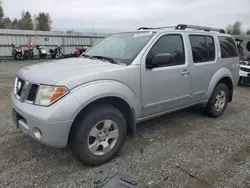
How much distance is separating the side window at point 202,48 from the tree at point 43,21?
45505mm

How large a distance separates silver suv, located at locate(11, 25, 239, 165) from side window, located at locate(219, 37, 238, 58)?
0.22 metres

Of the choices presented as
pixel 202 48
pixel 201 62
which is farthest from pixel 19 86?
pixel 202 48

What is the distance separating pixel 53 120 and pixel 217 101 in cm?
361

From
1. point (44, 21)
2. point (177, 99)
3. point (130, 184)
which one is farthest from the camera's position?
point (44, 21)

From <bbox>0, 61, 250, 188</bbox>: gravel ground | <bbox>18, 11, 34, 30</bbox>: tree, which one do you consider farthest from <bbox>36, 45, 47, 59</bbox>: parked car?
<bbox>18, 11, 34, 30</bbox>: tree

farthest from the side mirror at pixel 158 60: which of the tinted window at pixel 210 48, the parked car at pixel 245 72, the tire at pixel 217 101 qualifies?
the parked car at pixel 245 72

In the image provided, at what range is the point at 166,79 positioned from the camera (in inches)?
143

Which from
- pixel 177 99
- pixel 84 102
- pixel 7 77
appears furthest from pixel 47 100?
pixel 7 77

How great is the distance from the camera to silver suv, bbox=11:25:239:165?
2.61 metres

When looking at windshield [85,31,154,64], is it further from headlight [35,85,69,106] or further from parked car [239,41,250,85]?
parked car [239,41,250,85]

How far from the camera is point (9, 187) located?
8.41 feet

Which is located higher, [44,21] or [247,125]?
[44,21]

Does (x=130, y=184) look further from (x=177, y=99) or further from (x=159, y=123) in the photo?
(x=159, y=123)

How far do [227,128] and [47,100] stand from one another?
11.1 feet
